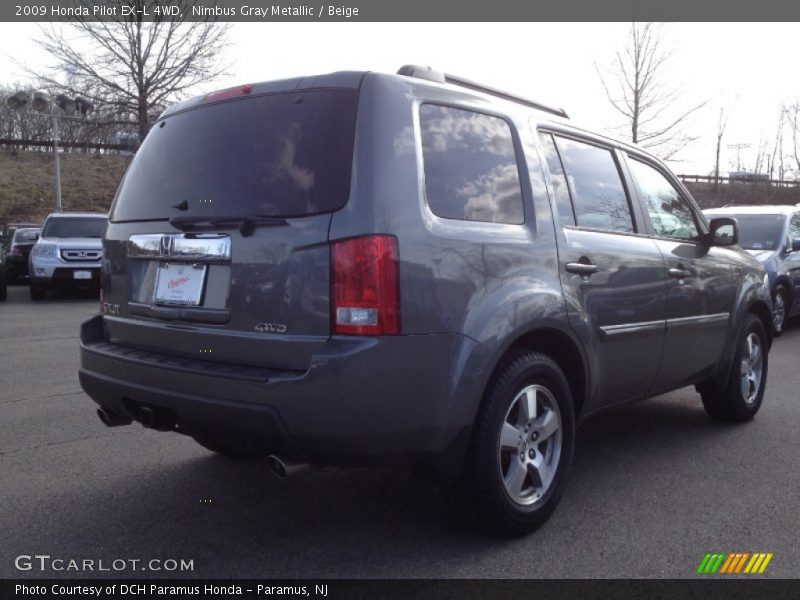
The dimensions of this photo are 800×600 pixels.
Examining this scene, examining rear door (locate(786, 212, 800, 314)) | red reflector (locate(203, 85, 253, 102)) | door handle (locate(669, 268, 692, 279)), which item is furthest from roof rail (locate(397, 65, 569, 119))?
rear door (locate(786, 212, 800, 314))

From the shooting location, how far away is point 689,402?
6227 millimetres

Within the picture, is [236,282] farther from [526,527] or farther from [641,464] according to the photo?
[641,464]

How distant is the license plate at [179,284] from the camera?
10.5 ft

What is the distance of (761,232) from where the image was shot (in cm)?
1057

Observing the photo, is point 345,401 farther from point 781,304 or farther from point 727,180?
point 727,180

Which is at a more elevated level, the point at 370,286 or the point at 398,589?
the point at 370,286

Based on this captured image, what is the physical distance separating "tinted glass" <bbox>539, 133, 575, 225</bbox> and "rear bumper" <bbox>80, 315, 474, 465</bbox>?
3.49 feet

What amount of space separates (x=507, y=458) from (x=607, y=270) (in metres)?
1.15

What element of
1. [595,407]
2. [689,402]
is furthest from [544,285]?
[689,402]

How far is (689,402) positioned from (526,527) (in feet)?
11.1

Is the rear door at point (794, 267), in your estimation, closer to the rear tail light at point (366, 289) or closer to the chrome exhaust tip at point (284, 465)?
the rear tail light at point (366, 289)

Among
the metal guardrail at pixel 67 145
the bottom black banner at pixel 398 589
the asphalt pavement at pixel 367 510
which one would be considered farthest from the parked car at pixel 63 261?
the metal guardrail at pixel 67 145

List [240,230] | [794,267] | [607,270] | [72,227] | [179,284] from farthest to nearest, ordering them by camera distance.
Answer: [72,227]
[794,267]
[607,270]
[179,284]
[240,230]

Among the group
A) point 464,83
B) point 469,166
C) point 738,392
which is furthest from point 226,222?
point 738,392
